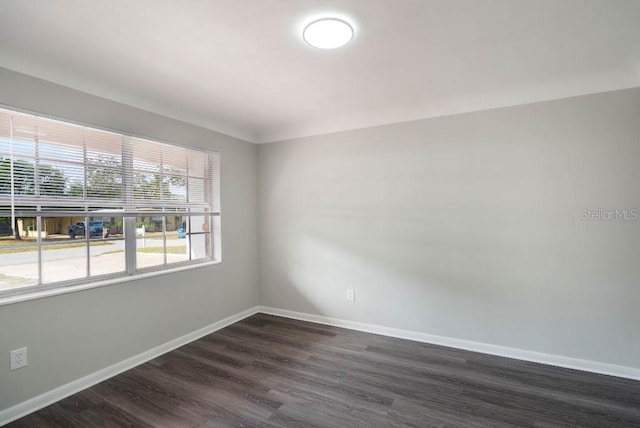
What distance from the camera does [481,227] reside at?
2.93 meters

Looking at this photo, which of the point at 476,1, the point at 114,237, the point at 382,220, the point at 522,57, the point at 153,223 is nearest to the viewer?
the point at 476,1

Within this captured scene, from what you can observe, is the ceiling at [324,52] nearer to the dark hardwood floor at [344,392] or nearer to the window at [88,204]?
the window at [88,204]

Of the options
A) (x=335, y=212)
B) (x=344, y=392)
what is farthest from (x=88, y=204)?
(x=344, y=392)

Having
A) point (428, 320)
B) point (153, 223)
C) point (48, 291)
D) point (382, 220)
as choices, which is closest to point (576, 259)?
point (428, 320)

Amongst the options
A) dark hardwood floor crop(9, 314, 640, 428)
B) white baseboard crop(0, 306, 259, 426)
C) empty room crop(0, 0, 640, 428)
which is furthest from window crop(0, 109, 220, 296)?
dark hardwood floor crop(9, 314, 640, 428)

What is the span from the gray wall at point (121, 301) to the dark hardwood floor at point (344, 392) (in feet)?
0.78

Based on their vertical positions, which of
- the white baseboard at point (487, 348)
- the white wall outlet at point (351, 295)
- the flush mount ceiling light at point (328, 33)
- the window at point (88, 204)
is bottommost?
the white baseboard at point (487, 348)

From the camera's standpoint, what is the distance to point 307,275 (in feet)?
12.6

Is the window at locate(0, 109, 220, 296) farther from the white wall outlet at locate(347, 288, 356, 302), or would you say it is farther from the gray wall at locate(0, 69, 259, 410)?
the white wall outlet at locate(347, 288, 356, 302)

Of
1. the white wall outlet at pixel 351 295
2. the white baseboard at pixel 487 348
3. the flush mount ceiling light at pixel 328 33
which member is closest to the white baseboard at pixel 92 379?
the white baseboard at pixel 487 348

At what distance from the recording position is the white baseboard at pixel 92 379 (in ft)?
6.65

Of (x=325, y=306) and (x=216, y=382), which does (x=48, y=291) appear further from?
(x=325, y=306)

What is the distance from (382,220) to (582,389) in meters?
2.08

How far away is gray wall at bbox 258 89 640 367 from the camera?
2.50 m
